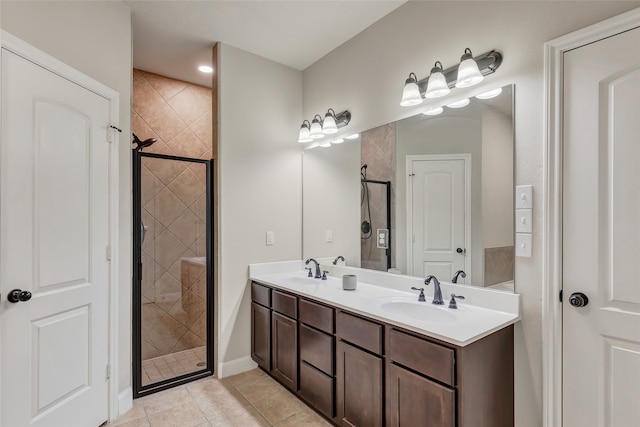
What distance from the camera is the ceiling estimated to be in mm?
2344

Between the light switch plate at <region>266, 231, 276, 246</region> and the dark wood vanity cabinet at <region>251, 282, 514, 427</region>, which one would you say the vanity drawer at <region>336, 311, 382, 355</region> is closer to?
the dark wood vanity cabinet at <region>251, 282, 514, 427</region>

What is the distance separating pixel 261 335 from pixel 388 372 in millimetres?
1463

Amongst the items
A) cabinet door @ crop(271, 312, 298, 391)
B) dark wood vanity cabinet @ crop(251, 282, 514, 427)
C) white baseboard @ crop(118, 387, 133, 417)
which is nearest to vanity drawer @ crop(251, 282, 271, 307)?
cabinet door @ crop(271, 312, 298, 391)

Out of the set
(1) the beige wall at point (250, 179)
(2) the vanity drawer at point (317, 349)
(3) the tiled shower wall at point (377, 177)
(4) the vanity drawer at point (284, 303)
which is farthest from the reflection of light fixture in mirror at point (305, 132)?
(2) the vanity drawer at point (317, 349)

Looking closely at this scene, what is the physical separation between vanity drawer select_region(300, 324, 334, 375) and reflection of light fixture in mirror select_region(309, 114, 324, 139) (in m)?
1.68

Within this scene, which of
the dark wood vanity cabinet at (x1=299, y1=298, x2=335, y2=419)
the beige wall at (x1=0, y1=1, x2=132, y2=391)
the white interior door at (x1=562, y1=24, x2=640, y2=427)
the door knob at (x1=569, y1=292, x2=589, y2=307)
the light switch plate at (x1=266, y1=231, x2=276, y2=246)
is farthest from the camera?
the light switch plate at (x1=266, y1=231, x2=276, y2=246)

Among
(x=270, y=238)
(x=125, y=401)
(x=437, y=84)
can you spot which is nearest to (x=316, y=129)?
(x=270, y=238)

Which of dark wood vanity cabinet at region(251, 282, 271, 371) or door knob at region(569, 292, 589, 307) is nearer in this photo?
door knob at region(569, 292, 589, 307)

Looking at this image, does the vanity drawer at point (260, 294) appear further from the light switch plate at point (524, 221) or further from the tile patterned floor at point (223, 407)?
the light switch plate at point (524, 221)

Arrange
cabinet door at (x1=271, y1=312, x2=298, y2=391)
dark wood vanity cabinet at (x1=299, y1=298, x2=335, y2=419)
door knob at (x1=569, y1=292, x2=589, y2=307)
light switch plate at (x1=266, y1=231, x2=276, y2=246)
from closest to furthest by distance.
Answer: door knob at (x1=569, y1=292, x2=589, y2=307) → dark wood vanity cabinet at (x1=299, y1=298, x2=335, y2=419) → cabinet door at (x1=271, y1=312, x2=298, y2=391) → light switch plate at (x1=266, y1=231, x2=276, y2=246)

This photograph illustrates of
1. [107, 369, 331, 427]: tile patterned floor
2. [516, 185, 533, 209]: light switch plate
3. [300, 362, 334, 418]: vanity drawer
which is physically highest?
[516, 185, 533, 209]: light switch plate

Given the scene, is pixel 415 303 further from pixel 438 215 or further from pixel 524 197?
pixel 524 197

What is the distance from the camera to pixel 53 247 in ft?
6.04

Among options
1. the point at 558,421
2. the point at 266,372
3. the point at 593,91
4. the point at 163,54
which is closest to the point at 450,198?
the point at 593,91
